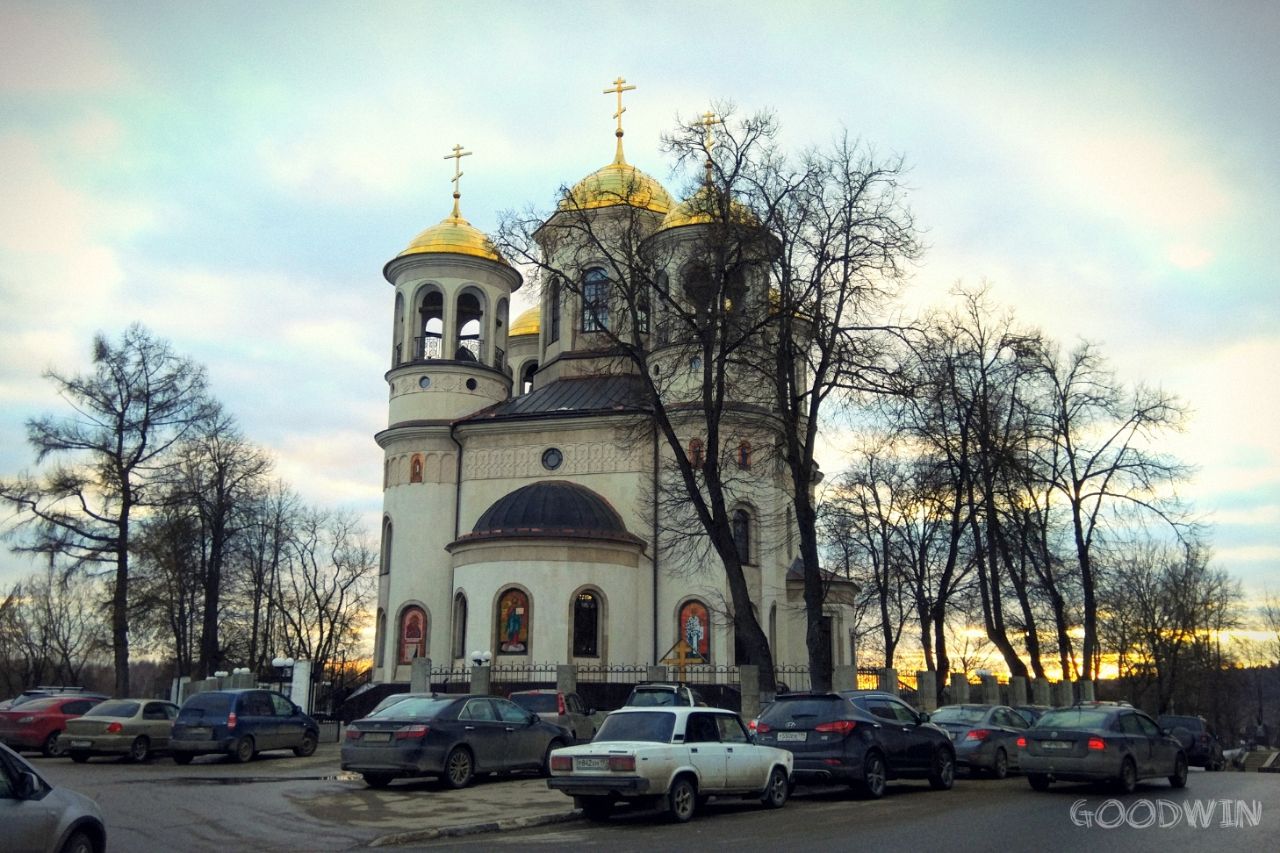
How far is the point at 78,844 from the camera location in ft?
26.3

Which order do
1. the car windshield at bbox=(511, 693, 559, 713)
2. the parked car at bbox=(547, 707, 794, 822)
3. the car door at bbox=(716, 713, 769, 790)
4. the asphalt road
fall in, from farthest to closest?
the car windshield at bbox=(511, 693, 559, 713), the car door at bbox=(716, 713, 769, 790), the parked car at bbox=(547, 707, 794, 822), the asphalt road

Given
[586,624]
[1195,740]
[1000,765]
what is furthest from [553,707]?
[1195,740]

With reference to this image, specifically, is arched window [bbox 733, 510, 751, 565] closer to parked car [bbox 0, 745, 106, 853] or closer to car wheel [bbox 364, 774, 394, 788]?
car wheel [bbox 364, 774, 394, 788]

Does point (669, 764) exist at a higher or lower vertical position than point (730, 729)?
lower

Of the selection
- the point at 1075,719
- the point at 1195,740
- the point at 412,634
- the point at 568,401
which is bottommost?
the point at 1195,740

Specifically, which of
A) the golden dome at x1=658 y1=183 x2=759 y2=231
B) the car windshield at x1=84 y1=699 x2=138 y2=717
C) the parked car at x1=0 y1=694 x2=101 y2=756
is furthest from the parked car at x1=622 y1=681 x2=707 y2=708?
the parked car at x1=0 y1=694 x2=101 y2=756

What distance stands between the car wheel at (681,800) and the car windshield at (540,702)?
8.54m

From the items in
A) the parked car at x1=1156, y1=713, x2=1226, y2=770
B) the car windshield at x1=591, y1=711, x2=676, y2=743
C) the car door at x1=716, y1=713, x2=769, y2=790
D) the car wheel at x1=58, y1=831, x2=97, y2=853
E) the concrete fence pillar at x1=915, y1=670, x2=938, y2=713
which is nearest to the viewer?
the car wheel at x1=58, y1=831, x2=97, y2=853

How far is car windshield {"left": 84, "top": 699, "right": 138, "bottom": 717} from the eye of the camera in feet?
67.6

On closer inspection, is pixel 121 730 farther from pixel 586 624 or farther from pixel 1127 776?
pixel 1127 776

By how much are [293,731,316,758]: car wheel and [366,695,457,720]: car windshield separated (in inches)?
259

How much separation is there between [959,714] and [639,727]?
9.50 meters

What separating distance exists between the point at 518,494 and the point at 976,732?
17545 mm

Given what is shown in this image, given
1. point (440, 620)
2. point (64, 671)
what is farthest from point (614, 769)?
point (64, 671)
